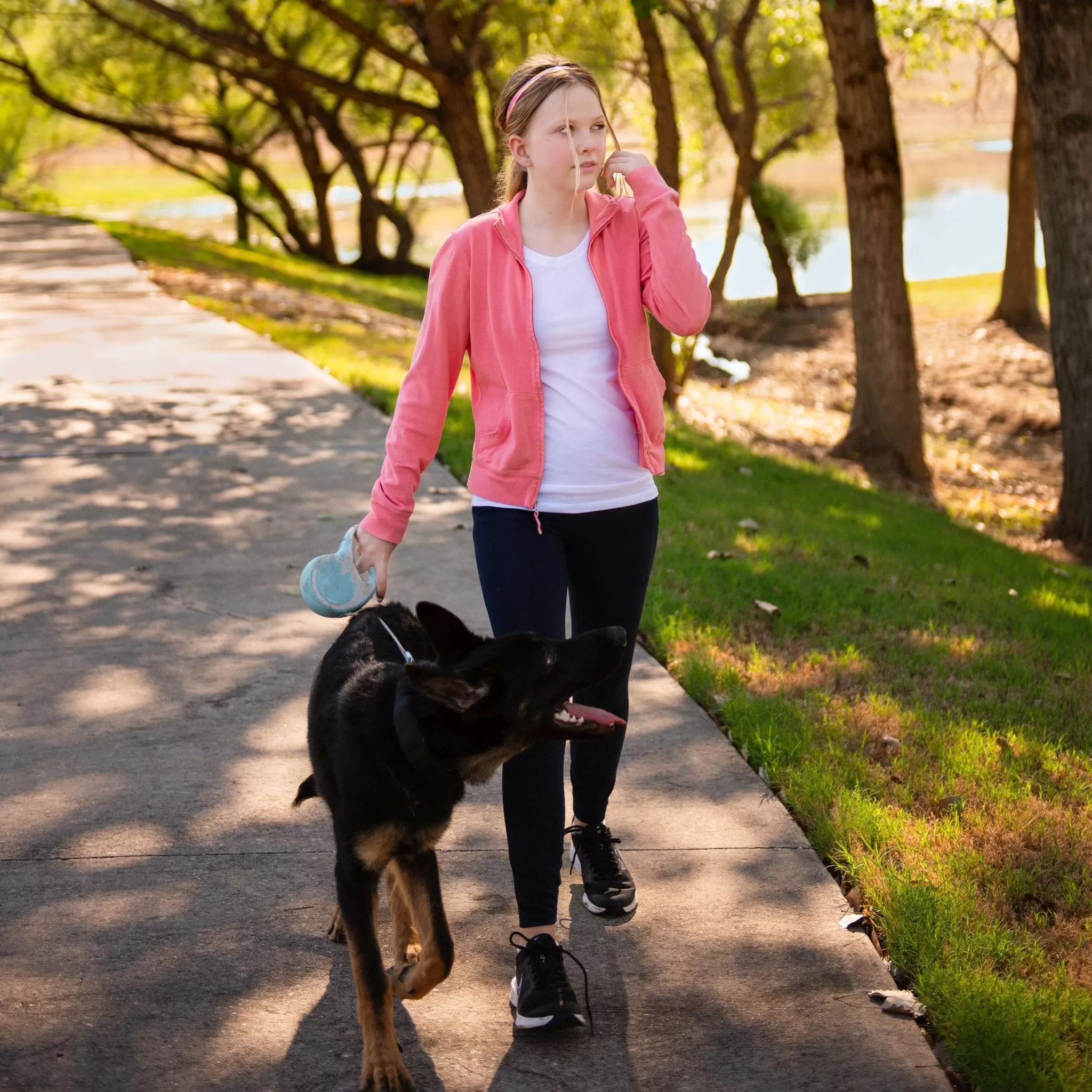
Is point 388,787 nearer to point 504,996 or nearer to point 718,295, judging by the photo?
point 504,996

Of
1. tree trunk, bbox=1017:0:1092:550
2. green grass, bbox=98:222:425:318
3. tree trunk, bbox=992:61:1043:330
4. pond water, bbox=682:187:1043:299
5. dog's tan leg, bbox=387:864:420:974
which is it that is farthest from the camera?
pond water, bbox=682:187:1043:299

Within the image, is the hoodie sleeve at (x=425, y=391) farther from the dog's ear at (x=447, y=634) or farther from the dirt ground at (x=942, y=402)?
the dirt ground at (x=942, y=402)

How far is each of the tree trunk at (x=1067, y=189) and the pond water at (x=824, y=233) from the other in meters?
14.6

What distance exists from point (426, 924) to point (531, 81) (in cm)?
218

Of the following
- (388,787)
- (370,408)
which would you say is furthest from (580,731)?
(370,408)

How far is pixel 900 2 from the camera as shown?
2267 centimetres

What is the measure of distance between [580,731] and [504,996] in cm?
83

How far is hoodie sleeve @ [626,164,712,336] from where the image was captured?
10.8 ft

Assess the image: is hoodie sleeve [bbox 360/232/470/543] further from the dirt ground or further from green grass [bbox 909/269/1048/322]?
green grass [bbox 909/269/1048/322]

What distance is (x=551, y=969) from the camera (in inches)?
128

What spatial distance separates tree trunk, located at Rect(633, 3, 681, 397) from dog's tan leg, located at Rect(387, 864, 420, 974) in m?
10.4

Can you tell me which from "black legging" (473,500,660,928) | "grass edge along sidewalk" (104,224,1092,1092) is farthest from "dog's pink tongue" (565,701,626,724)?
"grass edge along sidewalk" (104,224,1092,1092)

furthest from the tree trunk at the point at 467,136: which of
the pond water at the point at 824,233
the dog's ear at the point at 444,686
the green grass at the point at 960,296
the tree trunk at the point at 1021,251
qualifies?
the dog's ear at the point at 444,686

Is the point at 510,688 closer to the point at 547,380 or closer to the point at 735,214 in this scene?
the point at 547,380
